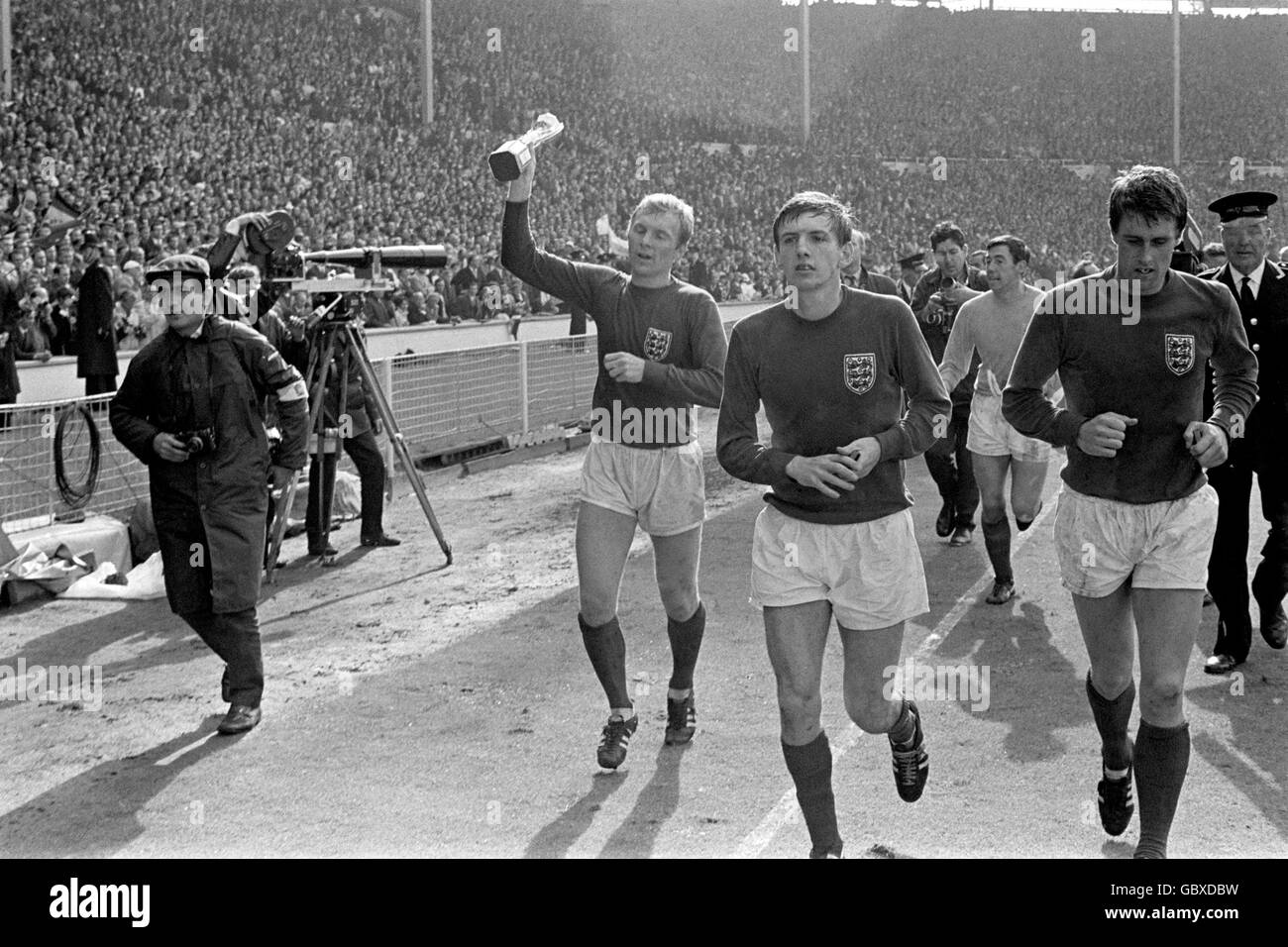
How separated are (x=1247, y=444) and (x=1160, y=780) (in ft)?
9.30

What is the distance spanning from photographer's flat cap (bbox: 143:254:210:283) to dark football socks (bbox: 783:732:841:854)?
3219 mm

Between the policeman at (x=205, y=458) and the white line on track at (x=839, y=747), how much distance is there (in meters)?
2.29

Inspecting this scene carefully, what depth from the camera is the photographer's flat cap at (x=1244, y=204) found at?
19.2 ft

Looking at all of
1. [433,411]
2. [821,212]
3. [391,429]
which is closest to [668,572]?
[821,212]

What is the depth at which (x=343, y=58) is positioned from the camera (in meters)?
33.8

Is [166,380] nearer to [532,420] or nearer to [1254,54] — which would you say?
[532,420]

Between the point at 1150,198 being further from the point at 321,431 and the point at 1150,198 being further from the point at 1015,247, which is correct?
the point at 321,431

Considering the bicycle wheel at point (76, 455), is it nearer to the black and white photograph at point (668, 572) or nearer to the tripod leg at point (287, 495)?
the black and white photograph at point (668, 572)

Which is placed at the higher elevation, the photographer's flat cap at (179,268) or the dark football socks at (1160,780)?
the photographer's flat cap at (179,268)

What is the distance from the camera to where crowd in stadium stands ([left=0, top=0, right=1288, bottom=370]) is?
2153 centimetres

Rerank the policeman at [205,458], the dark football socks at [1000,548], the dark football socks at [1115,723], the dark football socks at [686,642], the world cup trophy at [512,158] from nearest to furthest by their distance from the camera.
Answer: the dark football socks at [1115,723] → the world cup trophy at [512,158] → the dark football socks at [686,642] → the policeman at [205,458] → the dark football socks at [1000,548]

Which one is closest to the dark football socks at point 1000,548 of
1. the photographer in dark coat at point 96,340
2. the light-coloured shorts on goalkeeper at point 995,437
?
the light-coloured shorts on goalkeeper at point 995,437

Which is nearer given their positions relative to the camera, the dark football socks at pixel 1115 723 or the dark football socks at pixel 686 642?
the dark football socks at pixel 1115 723

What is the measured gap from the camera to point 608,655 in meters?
5.38
